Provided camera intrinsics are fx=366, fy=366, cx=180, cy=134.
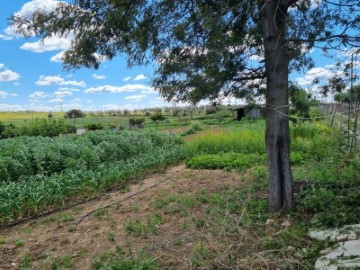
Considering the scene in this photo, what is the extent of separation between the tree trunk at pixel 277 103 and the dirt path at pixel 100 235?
132 centimetres

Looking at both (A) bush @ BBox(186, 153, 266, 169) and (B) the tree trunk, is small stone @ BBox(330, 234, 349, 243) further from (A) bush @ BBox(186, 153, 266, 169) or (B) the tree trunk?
(A) bush @ BBox(186, 153, 266, 169)

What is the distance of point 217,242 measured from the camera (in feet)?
12.7

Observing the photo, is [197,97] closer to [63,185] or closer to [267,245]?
[267,245]

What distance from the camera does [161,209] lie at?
5.81 m

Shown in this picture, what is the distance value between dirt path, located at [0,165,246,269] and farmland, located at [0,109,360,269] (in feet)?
0.05

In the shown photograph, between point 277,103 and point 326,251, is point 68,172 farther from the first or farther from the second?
point 326,251

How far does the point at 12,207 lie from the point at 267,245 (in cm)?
401

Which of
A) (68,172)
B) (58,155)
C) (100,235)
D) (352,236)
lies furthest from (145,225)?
(58,155)

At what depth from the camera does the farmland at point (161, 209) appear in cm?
389

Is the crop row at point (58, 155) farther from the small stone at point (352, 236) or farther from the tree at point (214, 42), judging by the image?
the small stone at point (352, 236)

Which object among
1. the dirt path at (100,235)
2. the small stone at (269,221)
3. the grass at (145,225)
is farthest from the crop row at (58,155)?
the small stone at (269,221)

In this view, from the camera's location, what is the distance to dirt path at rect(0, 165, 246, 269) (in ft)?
13.5

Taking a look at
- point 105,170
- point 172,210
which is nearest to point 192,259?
point 172,210


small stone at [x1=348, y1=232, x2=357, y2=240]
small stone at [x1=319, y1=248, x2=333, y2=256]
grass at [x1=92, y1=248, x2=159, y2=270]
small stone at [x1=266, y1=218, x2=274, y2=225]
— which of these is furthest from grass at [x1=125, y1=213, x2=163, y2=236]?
small stone at [x1=348, y1=232, x2=357, y2=240]
